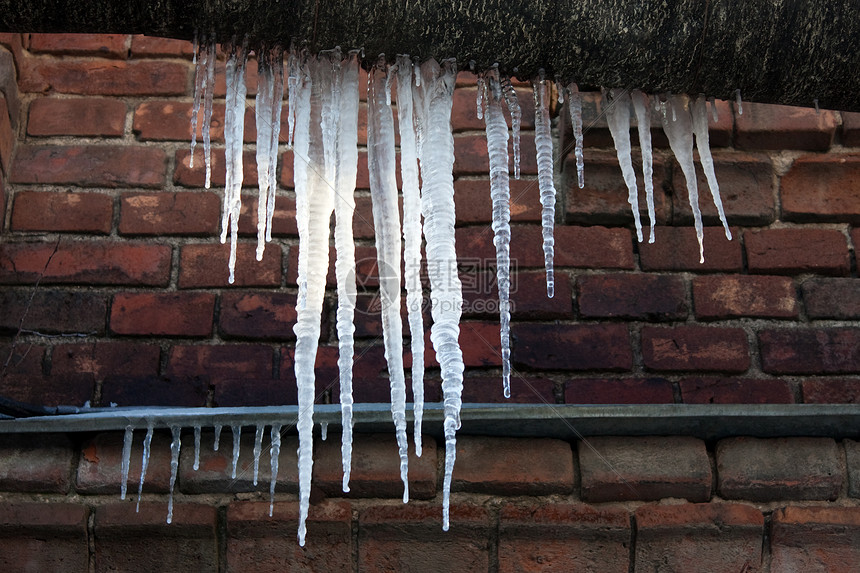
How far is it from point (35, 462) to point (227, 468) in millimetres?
315

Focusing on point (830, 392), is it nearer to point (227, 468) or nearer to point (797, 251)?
point (797, 251)

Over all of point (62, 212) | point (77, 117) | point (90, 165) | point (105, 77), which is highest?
point (105, 77)

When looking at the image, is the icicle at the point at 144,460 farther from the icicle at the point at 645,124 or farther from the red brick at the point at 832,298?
the red brick at the point at 832,298

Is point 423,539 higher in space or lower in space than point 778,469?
lower

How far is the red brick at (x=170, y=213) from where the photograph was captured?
1645 mm

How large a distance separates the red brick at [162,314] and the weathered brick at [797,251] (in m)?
1.04

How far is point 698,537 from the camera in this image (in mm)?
1361

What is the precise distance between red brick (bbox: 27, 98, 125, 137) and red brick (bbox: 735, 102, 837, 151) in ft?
4.17

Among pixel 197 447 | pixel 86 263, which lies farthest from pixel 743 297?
pixel 86 263

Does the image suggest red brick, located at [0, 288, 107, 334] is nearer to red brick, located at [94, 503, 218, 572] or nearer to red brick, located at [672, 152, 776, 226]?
red brick, located at [94, 503, 218, 572]

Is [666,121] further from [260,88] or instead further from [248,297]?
[248,297]

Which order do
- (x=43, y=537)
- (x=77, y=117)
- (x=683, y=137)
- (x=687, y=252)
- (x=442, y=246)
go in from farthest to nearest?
1. (x=77, y=117)
2. (x=687, y=252)
3. (x=43, y=537)
4. (x=683, y=137)
5. (x=442, y=246)

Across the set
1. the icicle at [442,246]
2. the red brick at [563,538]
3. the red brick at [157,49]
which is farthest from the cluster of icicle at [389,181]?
the red brick at [157,49]

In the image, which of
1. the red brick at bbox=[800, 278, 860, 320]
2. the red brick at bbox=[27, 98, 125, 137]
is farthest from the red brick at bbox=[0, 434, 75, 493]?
the red brick at bbox=[800, 278, 860, 320]
